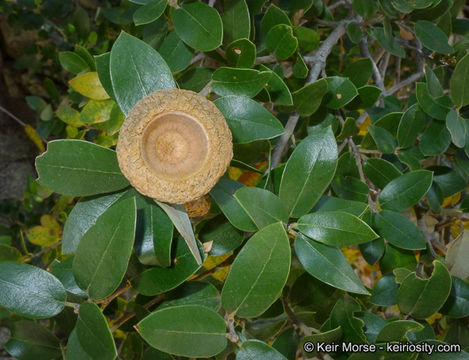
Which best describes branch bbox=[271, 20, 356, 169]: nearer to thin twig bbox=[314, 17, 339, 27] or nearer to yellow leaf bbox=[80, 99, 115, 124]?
thin twig bbox=[314, 17, 339, 27]

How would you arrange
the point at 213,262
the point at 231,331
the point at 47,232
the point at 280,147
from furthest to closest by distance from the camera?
the point at 47,232 < the point at 213,262 < the point at 280,147 < the point at 231,331

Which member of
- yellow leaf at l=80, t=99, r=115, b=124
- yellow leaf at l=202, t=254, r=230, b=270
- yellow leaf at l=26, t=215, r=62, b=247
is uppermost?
yellow leaf at l=80, t=99, r=115, b=124

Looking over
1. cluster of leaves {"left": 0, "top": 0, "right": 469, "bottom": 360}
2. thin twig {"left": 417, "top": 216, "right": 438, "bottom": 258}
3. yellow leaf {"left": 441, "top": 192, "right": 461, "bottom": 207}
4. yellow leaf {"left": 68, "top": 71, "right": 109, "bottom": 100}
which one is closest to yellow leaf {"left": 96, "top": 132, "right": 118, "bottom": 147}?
cluster of leaves {"left": 0, "top": 0, "right": 469, "bottom": 360}

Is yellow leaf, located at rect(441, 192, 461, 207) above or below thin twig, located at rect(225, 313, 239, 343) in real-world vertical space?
below

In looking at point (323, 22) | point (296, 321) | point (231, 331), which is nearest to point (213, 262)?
point (296, 321)

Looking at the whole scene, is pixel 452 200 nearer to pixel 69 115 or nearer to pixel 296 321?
pixel 296 321

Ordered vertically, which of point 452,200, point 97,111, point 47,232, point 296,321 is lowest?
point 47,232

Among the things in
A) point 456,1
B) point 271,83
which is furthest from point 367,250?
point 456,1

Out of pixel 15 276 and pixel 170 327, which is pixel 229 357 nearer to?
pixel 170 327

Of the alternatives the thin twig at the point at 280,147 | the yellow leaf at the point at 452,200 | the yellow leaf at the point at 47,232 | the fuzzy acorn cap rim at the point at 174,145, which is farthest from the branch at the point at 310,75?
the yellow leaf at the point at 47,232
